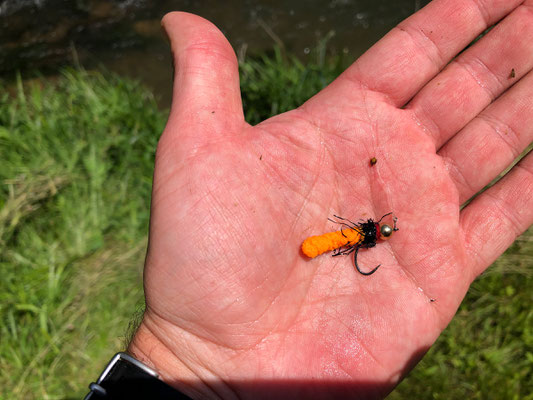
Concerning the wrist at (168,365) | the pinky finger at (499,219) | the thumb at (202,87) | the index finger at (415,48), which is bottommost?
the pinky finger at (499,219)

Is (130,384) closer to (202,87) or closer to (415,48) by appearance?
(202,87)

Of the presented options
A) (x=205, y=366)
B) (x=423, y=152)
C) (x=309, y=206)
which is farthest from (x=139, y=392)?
(x=423, y=152)

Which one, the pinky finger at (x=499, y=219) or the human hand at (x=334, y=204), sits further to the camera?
the pinky finger at (x=499, y=219)

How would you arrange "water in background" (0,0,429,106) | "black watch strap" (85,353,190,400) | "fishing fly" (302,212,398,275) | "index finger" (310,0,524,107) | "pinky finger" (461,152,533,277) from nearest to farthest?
"black watch strap" (85,353,190,400)
"fishing fly" (302,212,398,275)
"pinky finger" (461,152,533,277)
"index finger" (310,0,524,107)
"water in background" (0,0,429,106)

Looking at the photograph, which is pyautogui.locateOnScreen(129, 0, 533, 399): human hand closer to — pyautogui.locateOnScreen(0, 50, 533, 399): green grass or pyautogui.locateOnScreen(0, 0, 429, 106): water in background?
pyautogui.locateOnScreen(0, 50, 533, 399): green grass

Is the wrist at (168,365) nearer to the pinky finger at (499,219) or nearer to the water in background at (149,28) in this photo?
the pinky finger at (499,219)

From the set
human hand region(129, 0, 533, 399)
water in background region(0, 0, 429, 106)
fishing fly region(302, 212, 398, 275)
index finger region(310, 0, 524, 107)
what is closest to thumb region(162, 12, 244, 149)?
human hand region(129, 0, 533, 399)

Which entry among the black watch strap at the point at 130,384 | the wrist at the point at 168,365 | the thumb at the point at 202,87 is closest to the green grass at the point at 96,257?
the wrist at the point at 168,365

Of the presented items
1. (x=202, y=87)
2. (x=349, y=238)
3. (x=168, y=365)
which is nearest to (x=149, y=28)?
(x=202, y=87)
